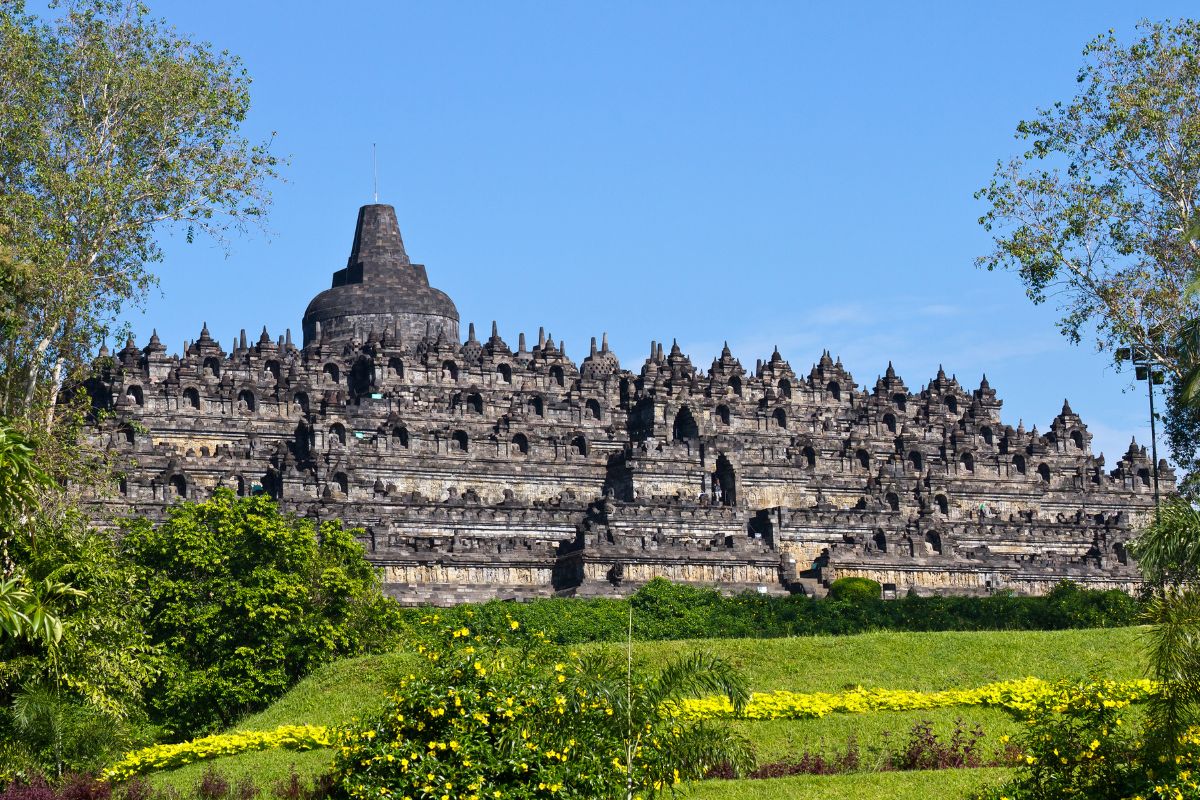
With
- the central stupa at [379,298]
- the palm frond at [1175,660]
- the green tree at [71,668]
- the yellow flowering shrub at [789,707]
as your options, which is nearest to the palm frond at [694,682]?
the yellow flowering shrub at [789,707]

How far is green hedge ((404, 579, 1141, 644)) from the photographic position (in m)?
73.1

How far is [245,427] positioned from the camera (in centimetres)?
10506

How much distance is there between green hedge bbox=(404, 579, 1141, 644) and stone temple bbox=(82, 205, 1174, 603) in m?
9.53

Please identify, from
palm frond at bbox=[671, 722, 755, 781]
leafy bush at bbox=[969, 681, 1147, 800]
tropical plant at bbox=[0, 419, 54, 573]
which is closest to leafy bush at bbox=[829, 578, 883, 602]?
palm frond at bbox=[671, 722, 755, 781]

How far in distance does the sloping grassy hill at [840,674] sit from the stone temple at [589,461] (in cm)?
3032

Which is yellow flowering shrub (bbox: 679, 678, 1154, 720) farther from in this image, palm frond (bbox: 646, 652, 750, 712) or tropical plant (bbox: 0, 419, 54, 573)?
tropical plant (bbox: 0, 419, 54, 573)

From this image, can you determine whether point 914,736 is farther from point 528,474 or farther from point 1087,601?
point 528,474

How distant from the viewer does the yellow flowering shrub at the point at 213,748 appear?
4697cm

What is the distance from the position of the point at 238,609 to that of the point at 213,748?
12.7 m

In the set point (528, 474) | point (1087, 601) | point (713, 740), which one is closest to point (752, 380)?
point (528, 474)

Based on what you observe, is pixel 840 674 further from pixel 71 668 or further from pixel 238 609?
pixel 71 668

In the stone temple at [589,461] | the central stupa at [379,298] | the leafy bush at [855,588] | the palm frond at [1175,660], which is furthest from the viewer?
the central stupa at [379,298]

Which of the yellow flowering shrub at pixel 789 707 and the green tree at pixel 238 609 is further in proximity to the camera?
the green tree at pixel 238 609

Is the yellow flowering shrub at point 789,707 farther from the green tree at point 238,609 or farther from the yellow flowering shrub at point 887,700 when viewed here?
the green tree at point 238,609
